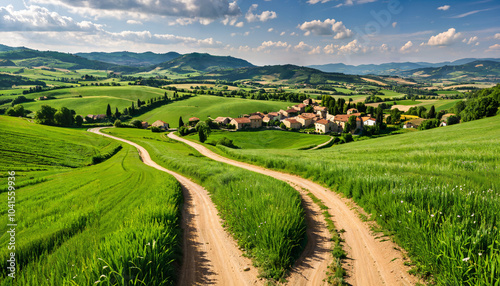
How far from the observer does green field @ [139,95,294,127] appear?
467 ft

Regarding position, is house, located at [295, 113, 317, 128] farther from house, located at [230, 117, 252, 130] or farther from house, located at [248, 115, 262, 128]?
house, located at [230, 117, 252, 130]

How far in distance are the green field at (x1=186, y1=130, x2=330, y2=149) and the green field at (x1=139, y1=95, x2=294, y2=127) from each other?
45.1 meters

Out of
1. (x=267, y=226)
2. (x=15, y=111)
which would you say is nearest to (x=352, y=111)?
(x=267, y=226)

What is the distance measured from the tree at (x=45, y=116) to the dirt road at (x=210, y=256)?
11584 cm

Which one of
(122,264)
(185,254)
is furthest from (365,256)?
(122,264)

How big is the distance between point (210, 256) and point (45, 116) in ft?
401

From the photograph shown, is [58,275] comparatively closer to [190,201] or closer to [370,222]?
[190,201]

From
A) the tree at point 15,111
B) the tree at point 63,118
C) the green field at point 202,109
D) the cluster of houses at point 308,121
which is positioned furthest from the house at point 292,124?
the tree at point 15,111

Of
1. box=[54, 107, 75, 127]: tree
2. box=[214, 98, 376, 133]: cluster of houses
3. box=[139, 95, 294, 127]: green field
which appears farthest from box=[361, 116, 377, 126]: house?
box=[54, 107, 75, 127]: tree

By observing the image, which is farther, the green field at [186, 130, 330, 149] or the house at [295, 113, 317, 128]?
the house at [295, 113, 317, 128]

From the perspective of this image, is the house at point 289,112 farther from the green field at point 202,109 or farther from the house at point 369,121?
the house at point 369,121

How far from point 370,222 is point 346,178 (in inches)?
158

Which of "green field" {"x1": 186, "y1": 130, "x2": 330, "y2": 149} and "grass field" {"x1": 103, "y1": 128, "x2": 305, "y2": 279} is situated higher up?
"grass field" {"x1": 103, "y1": 128, "x2": 305, "y2": 279}

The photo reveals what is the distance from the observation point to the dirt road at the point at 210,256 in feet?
22.0
